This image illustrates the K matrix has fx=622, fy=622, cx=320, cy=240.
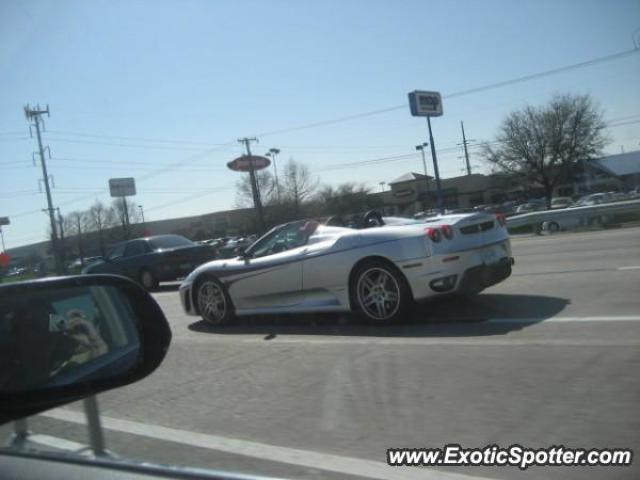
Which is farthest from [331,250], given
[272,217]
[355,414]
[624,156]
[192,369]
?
[624,156]

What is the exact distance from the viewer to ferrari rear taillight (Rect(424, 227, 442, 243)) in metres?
6.98

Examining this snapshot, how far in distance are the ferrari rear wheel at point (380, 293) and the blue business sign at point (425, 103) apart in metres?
25.9

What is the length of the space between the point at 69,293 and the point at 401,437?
7.05 ft

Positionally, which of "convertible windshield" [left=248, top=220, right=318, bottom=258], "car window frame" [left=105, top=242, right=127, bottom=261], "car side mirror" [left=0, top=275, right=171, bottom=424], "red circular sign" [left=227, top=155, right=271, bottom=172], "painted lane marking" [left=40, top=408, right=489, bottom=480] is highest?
"red circular sign" [left=227, top=155, right=271, bottom=172]

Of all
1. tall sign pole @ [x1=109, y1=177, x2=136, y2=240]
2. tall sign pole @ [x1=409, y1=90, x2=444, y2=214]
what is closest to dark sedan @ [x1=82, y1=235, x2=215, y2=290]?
tall sign pole @ [x1=409, y1=90, x2=444, y2=214]

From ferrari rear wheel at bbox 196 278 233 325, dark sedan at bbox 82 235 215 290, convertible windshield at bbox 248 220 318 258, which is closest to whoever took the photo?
convertible windshield at bbox 248 220 318 258

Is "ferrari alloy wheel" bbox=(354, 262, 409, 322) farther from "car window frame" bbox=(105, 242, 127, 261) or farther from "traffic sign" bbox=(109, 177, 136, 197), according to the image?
"traffic sign" bbox=(109, 177, 136, 197)

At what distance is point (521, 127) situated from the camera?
157 ft

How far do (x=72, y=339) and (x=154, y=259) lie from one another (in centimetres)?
1538

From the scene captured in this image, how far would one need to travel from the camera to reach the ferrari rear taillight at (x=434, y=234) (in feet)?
22.9

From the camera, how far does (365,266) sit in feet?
24.0

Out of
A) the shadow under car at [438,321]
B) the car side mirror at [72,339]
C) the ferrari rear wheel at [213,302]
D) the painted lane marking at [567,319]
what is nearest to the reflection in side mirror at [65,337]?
the car side mirror at [72,339]

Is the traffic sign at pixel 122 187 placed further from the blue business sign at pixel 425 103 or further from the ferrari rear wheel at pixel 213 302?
the ferrari rear wheel at pixel 213 302

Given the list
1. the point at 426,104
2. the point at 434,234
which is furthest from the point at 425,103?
the point at 434,234
